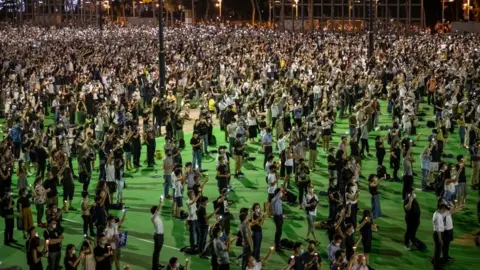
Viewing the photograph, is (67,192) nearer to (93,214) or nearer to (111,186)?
(111,186)

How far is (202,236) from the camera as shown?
1609cm

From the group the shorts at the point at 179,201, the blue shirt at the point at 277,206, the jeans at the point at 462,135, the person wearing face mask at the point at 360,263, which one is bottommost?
the person wearing face mask at the point at 360,263

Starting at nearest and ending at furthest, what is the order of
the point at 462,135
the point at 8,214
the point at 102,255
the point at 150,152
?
the point at 102,255
the point at 8,214
the point at 150,152
the point at 462,135

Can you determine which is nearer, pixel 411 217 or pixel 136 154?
pixel 411 217

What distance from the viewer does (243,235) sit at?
1478cm

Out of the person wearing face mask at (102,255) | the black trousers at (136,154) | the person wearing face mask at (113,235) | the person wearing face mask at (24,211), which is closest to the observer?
the person wearing face mask at (102,255)

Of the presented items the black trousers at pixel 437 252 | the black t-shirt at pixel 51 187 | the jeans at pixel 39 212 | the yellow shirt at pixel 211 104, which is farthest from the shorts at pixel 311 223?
the yellow shirt at pixel 211 104

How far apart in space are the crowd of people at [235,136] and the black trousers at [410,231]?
0.37 feet

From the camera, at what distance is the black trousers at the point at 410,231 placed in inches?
639

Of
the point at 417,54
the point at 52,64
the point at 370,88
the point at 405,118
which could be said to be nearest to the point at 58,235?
the point at 405,118

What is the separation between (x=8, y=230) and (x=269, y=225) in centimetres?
555

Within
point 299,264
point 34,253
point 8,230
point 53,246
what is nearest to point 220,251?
point 299,264

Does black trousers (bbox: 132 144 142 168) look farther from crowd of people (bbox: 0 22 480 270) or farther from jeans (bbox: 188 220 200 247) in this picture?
jeans (bbox: 188 220 200 247)

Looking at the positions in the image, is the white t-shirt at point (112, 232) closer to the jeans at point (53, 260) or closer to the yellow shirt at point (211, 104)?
the jeans at point (53, 260)
